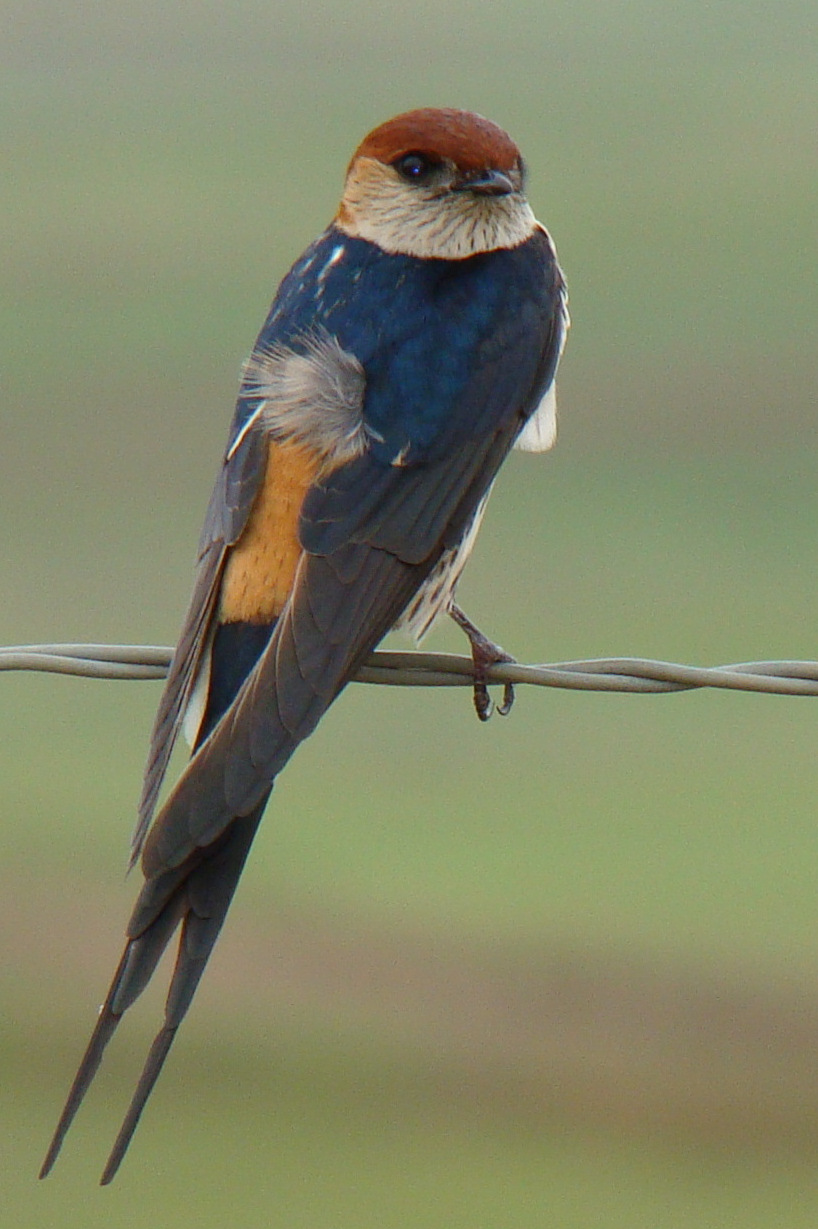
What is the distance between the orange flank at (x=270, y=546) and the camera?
9.00 ft

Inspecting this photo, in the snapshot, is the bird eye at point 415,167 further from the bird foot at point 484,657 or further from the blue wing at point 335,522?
the bird foot at point 484,657

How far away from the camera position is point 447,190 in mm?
3152

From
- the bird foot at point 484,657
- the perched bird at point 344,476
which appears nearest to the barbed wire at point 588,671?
the perched bird at point 344,476

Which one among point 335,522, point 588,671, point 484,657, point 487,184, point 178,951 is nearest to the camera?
point 588,671

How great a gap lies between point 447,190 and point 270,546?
2.55 feet

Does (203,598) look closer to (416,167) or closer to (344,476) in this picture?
(344,476)

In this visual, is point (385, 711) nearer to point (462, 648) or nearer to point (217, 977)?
point (462, 648)

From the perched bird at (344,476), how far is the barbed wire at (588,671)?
0.44ft

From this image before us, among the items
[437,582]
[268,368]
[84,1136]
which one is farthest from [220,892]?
[84,1136]

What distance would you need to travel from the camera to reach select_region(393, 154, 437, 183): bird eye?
10.5ft

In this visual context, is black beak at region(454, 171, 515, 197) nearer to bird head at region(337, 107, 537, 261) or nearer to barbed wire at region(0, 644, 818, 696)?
bird head at region(337, 107, 537, 261)

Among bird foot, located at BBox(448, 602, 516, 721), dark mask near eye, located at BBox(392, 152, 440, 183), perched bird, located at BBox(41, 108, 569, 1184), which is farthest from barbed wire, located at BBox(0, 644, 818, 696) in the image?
dark mask near eye, located at BBox(392, 152, 440, 183)

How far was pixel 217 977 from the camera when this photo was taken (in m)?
6.17

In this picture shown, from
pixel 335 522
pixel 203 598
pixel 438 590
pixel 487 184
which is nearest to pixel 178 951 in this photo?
pixel 203 598
